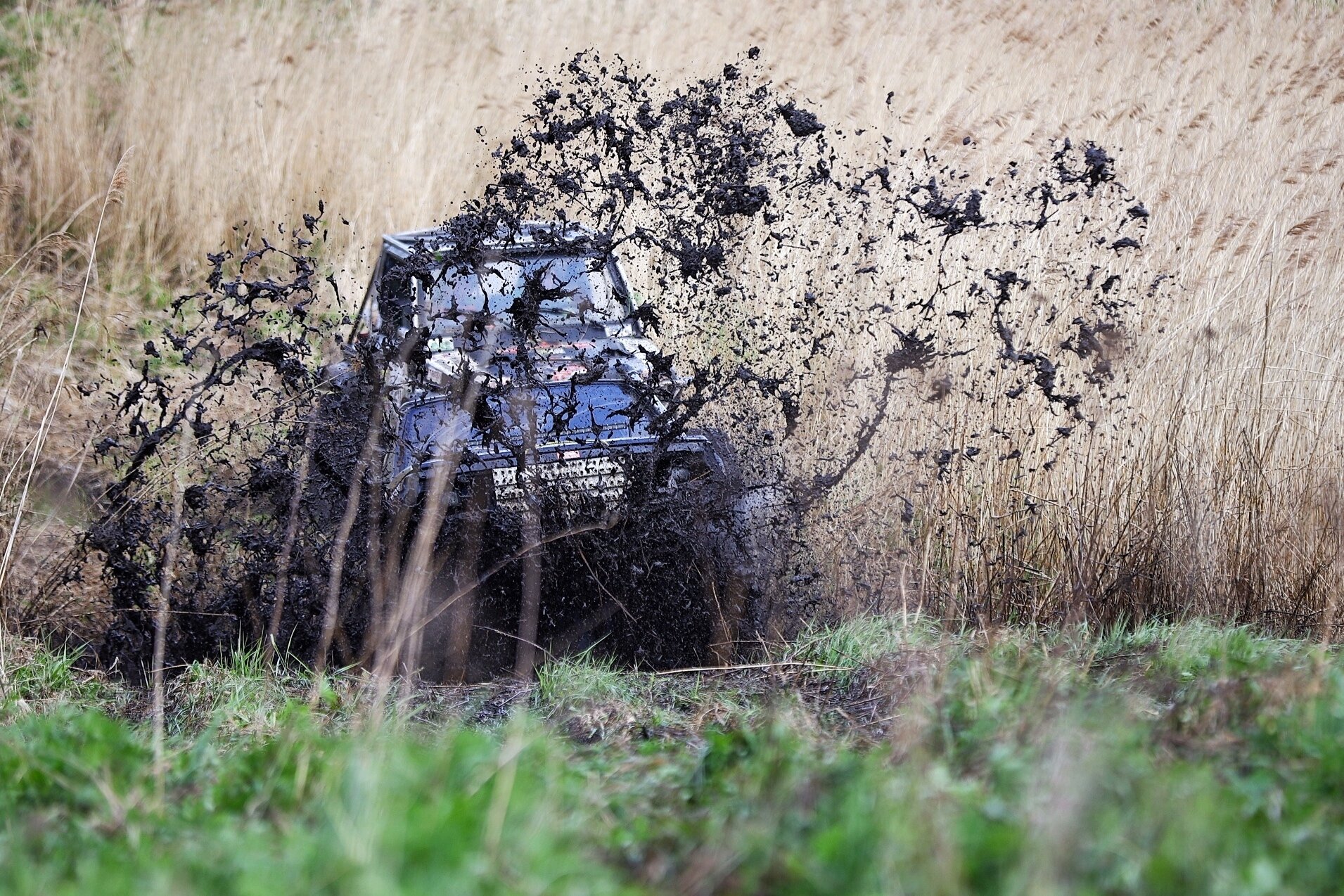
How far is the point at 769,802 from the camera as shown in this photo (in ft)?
6.45

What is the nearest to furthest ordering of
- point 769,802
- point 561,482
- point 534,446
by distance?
1. point 769,802
2. point 534,446
3. point 561,482

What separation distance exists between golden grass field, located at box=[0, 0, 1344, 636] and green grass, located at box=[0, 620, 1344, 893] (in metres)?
1.53

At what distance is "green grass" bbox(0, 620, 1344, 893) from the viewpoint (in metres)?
1.63

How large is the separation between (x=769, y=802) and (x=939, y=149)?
5957 mm

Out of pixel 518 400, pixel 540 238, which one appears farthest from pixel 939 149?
pixel 518 400

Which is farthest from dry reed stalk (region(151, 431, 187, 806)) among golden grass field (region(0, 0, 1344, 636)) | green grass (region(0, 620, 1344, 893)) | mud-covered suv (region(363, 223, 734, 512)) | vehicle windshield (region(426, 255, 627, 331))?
vehicle windshield (region(426, 255, 627, 331))

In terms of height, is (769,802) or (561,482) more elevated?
(561,482)

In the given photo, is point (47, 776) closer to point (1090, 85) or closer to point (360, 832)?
point (360, 832)

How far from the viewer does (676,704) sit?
3.67m

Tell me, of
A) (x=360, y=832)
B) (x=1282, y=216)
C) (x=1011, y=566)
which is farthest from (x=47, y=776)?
(x=1282, y=216)

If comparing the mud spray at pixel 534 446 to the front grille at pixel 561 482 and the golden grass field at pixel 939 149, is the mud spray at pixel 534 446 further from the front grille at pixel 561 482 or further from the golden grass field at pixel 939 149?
the golden grass field at pixel 939 149

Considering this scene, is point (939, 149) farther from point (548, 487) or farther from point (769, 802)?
point (769, 802)

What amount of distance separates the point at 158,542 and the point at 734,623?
7.79 feet

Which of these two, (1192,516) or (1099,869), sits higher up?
(1192,516)
